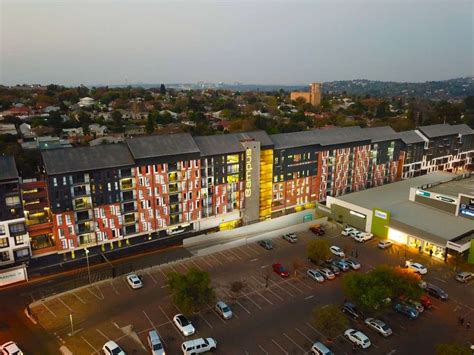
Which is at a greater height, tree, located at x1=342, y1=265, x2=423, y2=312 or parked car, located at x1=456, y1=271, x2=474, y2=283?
tree, located at x1=342, y1=265, x2=423, y2=312

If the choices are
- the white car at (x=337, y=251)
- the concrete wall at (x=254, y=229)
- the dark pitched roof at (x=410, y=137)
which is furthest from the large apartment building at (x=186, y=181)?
the white car at (x=337, y=251)

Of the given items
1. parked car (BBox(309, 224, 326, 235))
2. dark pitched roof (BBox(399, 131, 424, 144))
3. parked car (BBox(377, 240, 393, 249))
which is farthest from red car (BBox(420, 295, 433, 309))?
dark pitched roof (BBox(399, 131, 424, 144))

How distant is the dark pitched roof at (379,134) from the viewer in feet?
254

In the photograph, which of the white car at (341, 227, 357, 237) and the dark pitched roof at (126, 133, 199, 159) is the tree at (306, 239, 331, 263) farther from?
the dark pitched roof at (126, 133, 199, 159)

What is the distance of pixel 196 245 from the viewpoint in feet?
185

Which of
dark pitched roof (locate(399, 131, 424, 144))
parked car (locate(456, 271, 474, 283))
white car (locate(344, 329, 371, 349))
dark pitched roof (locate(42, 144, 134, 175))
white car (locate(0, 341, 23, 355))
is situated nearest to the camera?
white car (locate(0, 341, 23, 355))

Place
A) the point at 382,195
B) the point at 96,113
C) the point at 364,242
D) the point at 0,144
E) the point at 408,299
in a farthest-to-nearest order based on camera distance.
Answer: the point at 96,113
the point at 0,144
the point at 382,195
the point at 364,242
the point at 408,299

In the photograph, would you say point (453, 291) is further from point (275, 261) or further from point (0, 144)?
point (0, 144)

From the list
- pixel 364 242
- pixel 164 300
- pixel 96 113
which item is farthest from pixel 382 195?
pixel 96 113

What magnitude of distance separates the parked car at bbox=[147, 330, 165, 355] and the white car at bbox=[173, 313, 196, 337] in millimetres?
2350

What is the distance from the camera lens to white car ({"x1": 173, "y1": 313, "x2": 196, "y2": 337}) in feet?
114

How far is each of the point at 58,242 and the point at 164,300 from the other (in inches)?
741

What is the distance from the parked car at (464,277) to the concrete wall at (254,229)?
27.1 metres

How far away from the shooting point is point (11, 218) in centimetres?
4575
